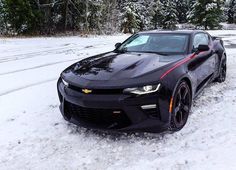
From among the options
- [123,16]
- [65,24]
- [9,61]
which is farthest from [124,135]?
[123,16]

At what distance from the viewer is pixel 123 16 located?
30.0 meters

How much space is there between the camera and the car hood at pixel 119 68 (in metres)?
3.21

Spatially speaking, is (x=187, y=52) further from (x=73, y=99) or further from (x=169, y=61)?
(x=73, y=99)

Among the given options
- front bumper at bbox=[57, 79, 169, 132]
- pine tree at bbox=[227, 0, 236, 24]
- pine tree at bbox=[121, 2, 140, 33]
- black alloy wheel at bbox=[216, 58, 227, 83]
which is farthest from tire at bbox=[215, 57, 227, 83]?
pine tree at bbox=[227, 0, 236, 24]

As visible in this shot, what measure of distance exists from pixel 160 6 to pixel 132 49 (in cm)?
4118

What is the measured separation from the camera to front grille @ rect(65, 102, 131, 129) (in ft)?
10.1

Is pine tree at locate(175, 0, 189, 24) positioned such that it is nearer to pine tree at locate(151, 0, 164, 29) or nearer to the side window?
pine tree at locate(151, 0, 164, 29)

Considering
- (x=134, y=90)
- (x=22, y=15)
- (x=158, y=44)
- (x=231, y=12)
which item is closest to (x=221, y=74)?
(x=158, y=44)

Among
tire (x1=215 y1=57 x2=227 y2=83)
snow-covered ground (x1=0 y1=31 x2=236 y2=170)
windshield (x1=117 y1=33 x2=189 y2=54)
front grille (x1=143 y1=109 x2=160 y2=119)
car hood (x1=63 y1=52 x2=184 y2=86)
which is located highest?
windshield (x1=117 y1=33 x2=189 y2=54)

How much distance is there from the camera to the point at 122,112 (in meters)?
3.05

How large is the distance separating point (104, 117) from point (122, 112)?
0.24 m

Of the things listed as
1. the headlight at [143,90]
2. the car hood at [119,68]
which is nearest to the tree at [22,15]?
Answer: the car hood at [119,68]

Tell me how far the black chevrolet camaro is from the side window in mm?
342

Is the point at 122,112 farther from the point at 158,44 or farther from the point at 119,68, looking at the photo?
the point at 158,44
